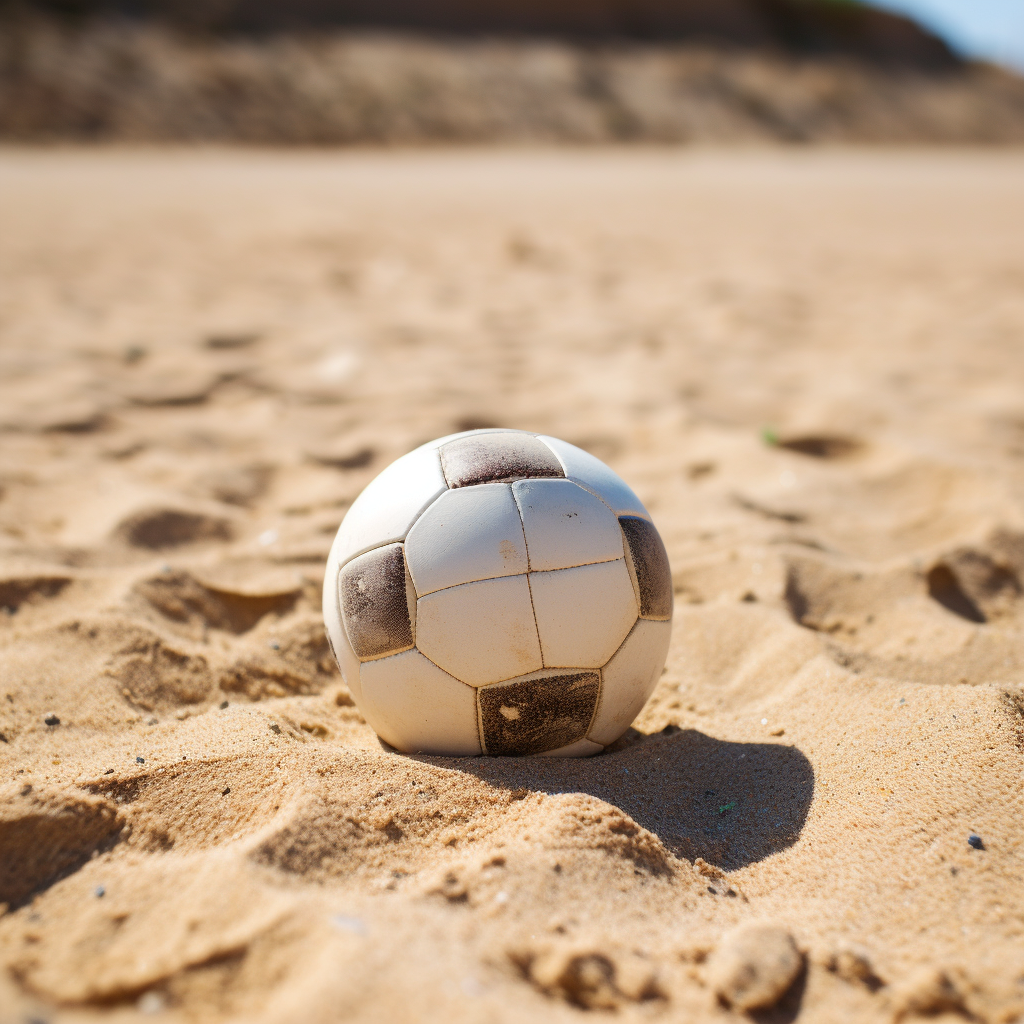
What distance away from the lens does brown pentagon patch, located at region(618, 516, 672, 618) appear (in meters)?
2.14

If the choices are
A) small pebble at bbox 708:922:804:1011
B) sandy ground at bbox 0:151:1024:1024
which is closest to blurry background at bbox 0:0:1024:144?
sandy ground at bbox 0:151:1024:1024

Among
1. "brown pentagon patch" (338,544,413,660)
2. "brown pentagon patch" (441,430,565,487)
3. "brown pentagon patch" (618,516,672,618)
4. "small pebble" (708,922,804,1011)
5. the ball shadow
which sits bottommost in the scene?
the ball shadow

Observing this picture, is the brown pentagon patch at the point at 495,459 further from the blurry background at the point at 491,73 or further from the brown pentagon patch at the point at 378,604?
the blurry background at the point at 491,73

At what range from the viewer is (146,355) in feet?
17.5

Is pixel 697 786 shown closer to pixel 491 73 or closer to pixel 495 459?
pixel 495 459

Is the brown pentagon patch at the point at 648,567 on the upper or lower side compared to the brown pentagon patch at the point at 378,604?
upper

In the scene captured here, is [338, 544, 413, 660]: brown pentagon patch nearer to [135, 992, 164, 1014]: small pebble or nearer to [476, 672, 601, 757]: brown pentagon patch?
[476, 672, 601, 757]: brown pentagon patch

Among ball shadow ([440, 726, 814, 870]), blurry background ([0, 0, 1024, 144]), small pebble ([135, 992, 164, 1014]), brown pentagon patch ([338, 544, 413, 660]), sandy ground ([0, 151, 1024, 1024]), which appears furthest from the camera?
blurry background ([0, 0, 1024, 144])

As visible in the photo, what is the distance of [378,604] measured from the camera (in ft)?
6.77

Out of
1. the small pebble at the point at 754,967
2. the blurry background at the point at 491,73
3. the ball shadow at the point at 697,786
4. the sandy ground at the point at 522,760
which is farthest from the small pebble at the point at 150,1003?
the blurry background at the point at 491,73

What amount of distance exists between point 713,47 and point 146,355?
37.7 metres

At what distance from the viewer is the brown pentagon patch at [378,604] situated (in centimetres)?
204

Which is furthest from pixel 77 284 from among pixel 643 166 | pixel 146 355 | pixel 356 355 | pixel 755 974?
pixel 643 166

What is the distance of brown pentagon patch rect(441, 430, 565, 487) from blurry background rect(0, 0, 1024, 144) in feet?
75.2
